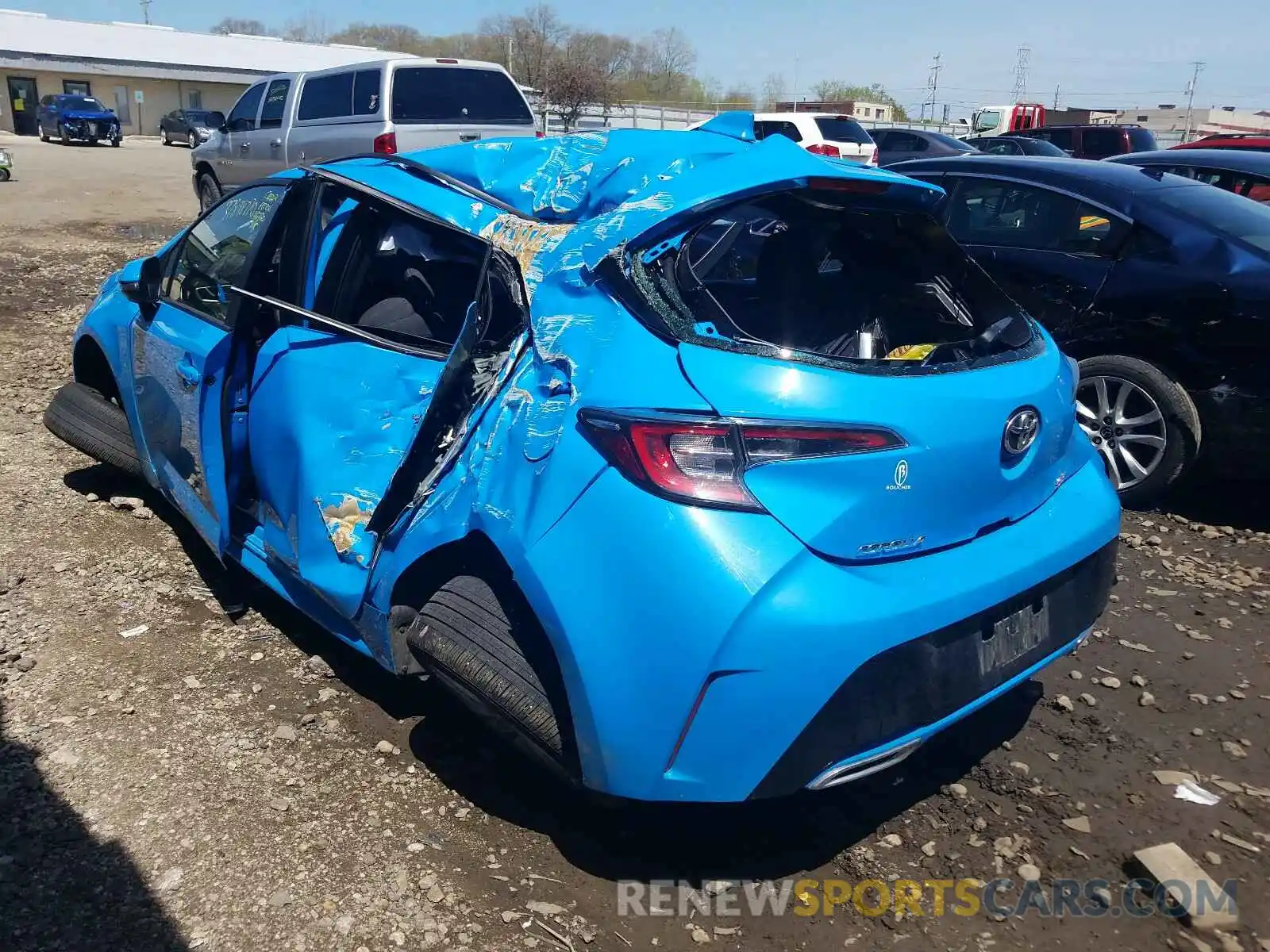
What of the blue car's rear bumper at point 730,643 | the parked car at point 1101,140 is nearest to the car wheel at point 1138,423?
the blue car's rear bumper at point 730,643

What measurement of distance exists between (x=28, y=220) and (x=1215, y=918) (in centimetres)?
1563

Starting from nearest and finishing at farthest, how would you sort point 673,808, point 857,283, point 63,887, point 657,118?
point 63,887 → point 673,808 → point 857,283 → point 657,118

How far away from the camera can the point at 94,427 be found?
4422mm

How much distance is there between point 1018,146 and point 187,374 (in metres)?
18.5

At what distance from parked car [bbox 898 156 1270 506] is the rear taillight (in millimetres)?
3366

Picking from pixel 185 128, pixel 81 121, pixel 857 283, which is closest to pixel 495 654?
A: pixel 857 283

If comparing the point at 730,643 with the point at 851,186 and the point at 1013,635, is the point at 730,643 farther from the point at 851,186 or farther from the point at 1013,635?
the point at 851,186

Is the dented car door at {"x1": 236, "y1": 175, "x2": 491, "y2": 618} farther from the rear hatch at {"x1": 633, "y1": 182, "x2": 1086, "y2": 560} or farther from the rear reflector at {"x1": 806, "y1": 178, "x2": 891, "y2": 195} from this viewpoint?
the rear reflector at {"x1": 806, "y1": 178, "x2": 891, "y2": 195}

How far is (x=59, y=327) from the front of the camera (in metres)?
7.95

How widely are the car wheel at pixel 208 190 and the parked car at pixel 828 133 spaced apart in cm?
934

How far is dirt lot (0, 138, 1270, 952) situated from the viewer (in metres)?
2.33

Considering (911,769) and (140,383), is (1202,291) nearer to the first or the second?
(911,769)

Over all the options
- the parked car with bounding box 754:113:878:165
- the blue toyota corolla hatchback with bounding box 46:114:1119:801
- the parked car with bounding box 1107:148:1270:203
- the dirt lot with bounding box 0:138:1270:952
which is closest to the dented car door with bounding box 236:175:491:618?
the blue toyota corolla hatchback with bounding box 46:114:1119:801

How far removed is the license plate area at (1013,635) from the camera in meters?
2.33
